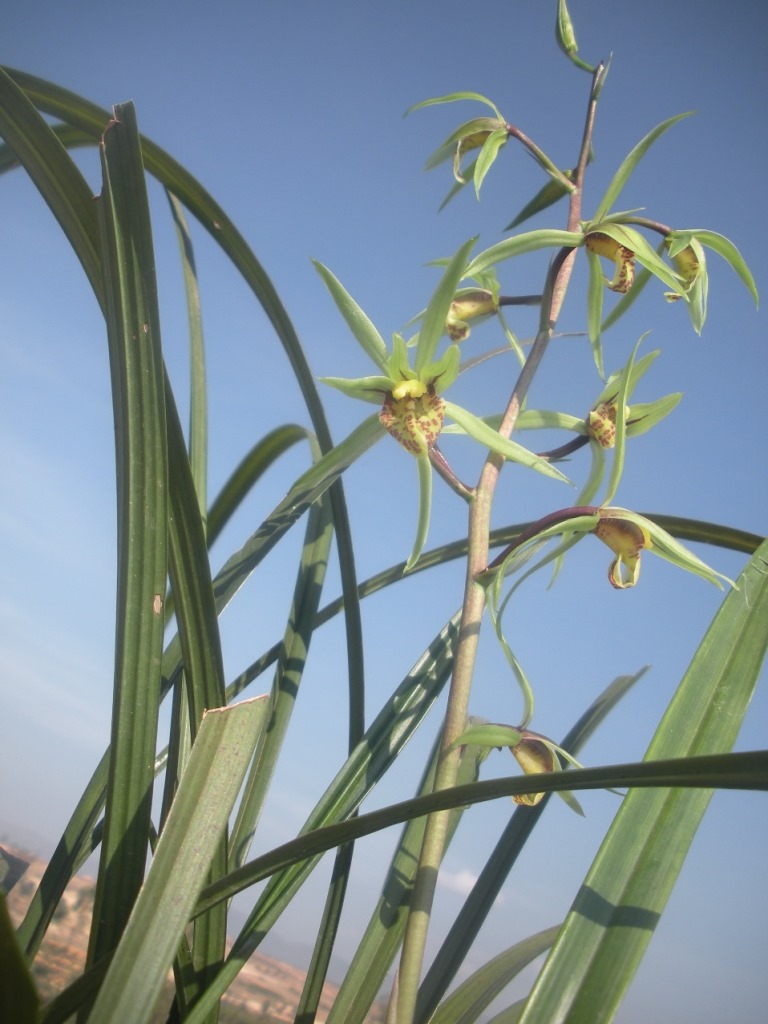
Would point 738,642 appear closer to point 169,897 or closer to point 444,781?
point 444,781

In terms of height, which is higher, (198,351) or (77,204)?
(198,351)

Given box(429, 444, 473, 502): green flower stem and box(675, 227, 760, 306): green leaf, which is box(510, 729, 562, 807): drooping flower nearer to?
box(429, 444, 473, 502): green flower stem

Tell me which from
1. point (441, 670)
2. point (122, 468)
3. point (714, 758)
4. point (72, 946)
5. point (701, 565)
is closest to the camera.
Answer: point (714, 758)

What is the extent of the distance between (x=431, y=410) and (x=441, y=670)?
350 millimetres

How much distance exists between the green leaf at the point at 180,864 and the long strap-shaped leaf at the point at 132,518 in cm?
13

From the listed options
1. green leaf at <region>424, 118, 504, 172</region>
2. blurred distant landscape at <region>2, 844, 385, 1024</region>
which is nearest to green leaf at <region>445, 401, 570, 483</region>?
green leaf at <region>424, 118, 504, 172</region>

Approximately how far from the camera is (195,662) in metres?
0.72

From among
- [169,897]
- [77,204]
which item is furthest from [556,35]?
[169,897]

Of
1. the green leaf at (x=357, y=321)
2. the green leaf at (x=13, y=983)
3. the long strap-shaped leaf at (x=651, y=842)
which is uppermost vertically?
the green leaf at (x=357, y=321)

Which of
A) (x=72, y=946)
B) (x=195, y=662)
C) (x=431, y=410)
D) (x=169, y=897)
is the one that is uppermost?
(x=431, y=410)

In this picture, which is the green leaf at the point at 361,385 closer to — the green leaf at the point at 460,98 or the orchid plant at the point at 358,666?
the orchid plant at the point at 358,666

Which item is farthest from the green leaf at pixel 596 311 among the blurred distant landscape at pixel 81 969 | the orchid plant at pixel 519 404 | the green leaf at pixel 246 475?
the blurred distant landscape at pixel 81 969

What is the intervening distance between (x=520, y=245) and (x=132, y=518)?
1.97 feet

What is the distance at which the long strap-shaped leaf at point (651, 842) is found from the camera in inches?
21.6
